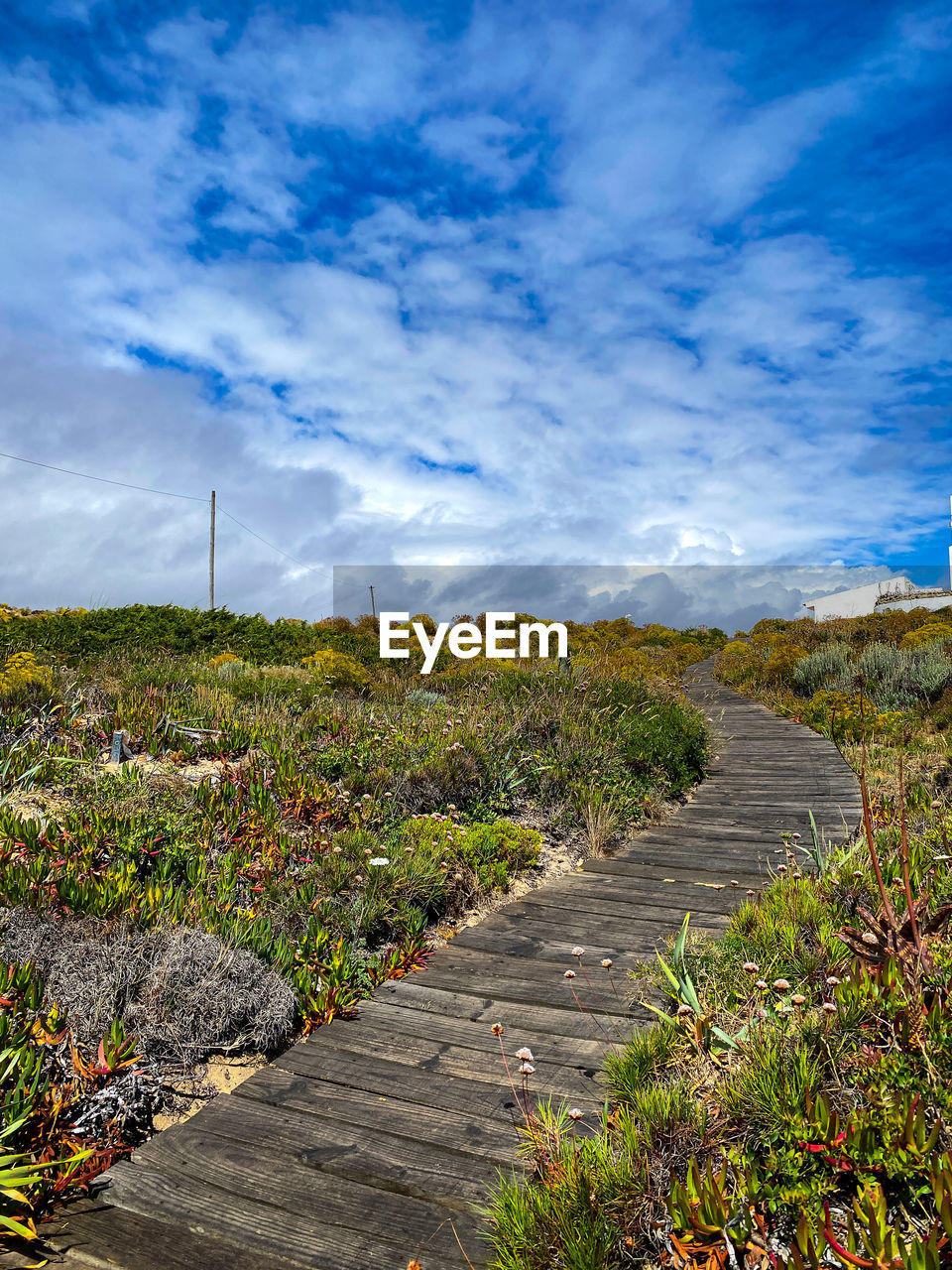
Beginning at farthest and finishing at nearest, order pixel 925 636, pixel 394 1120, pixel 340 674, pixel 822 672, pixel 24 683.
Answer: pixel 925 636, pixel 822 672, pixel 340 674, pixel 24 683, pixel 394 1120

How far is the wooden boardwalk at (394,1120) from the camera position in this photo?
2332 mm

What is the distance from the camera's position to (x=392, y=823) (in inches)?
247

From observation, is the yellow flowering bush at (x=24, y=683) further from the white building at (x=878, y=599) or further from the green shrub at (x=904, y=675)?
the white building at (x=878, y=599)

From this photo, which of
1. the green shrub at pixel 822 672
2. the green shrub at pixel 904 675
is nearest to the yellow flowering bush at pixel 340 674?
the green shrub at pixel 904 675

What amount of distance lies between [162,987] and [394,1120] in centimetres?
132

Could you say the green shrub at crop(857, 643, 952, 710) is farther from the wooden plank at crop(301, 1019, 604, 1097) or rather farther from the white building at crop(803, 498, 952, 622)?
the white building at crop(803, 498, 952, 622)

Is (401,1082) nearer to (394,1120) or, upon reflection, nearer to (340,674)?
(394,1120)

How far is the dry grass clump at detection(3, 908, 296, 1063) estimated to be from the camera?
11.2 feet

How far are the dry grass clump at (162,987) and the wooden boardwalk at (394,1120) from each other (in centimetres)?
35

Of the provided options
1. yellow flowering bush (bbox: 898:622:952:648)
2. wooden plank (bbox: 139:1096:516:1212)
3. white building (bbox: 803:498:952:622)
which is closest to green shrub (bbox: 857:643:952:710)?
yellow flowering bush (bbox: 898:622:952:648)

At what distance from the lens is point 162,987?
350cm

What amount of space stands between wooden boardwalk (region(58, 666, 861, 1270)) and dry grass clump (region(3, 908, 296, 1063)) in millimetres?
348

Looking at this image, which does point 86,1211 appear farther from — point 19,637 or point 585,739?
point 19,637

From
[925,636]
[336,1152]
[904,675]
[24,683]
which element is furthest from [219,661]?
[925,636]
